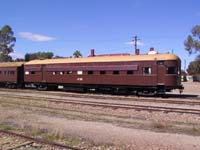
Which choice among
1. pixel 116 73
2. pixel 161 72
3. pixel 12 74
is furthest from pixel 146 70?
pixel 12 74

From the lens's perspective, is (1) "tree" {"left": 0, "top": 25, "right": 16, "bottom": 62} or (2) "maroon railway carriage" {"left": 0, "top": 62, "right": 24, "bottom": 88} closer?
(2) "maroon railway carriage" {"left": 0, "top": 62, "right": 24, "bottom": 88}

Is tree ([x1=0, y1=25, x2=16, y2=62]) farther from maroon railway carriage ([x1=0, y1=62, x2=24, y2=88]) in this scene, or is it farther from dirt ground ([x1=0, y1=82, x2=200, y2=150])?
dirt ground ([x1=0, y1=82, x2=200, y2=150])

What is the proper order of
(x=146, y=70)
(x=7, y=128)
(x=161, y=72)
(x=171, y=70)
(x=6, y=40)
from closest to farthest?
1. (x=7, y=128)
2. (x=171, y=70)
3. (x=161, y=72)
4. (x=146, y=70)
5. (x=6, y=40)

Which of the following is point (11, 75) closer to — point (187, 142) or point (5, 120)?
point (5, 120)

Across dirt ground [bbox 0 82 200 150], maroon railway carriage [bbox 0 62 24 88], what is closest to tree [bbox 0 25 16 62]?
maroon railway carriage [bbox 0 62 24 88]

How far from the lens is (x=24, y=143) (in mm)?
9898

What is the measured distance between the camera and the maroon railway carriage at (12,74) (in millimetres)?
40938

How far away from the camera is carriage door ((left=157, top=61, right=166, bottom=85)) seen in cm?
2630

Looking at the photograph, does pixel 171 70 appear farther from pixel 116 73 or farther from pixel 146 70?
pixel 116 73

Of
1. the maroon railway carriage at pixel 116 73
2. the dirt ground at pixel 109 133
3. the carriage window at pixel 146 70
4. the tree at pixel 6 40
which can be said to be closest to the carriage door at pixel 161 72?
the maroon railway carriage at pixel 116 73

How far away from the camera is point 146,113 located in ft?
54.9

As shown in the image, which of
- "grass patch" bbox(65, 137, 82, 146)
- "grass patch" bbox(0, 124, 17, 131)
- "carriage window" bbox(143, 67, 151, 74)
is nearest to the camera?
"grass patch" bbox(65, 137, 82, 146)

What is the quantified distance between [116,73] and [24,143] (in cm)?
1980

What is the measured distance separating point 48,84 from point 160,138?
27.3 meters
